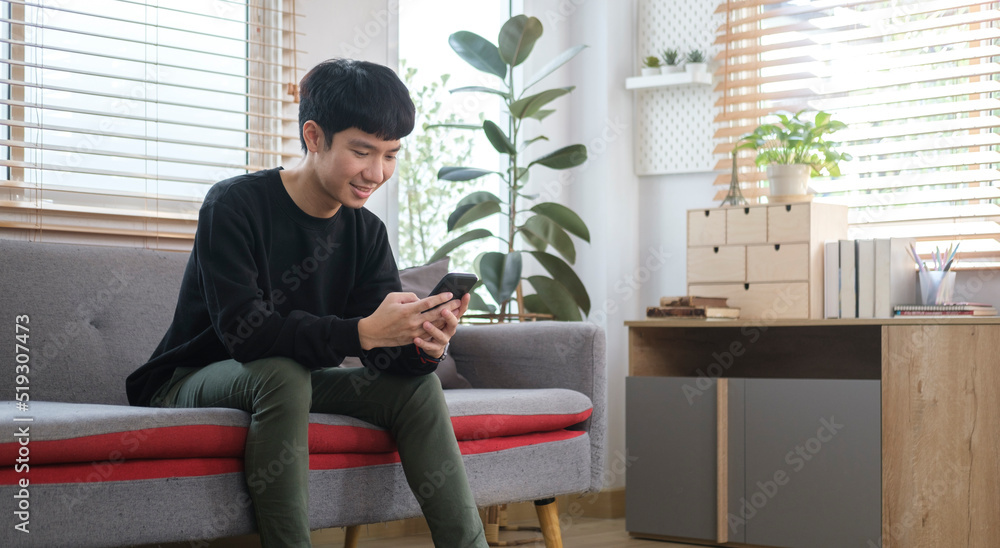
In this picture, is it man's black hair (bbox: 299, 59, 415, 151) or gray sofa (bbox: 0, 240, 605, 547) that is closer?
gray sofa (bbox: 0, 240, 605, 547)

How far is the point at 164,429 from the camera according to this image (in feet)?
4.72

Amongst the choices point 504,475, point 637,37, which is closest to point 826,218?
point 637,37

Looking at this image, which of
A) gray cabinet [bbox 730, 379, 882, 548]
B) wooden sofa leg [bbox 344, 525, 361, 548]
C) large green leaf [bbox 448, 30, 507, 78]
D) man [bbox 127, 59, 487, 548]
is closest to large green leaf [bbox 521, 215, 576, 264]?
large green leaf [bbox 448, 30, 507, 78]

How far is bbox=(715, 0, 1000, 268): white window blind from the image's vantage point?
2785mm

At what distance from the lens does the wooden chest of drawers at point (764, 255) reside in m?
2.70

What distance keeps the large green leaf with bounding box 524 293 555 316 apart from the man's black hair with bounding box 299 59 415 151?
56.8 inches

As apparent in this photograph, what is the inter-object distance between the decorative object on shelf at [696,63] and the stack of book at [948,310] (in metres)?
1.12

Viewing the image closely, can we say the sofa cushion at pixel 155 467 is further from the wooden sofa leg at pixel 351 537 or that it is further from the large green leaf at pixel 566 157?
the large green leaf at pixel 566 157

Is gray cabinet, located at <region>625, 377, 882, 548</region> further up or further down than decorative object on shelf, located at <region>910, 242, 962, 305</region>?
further down

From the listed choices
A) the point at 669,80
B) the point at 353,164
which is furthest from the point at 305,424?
the point at 669,80

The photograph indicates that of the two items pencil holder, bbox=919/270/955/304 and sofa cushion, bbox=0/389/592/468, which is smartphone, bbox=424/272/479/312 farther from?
pencil holder, bbox=919/270/955/304

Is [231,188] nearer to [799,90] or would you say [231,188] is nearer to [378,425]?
[378,425]

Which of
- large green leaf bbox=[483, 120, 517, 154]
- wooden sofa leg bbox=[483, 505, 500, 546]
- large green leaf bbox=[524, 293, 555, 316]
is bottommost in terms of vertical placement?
wooden sofa leg bbox=[483, 505, 500, 546]

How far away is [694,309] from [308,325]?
59.6 inches
